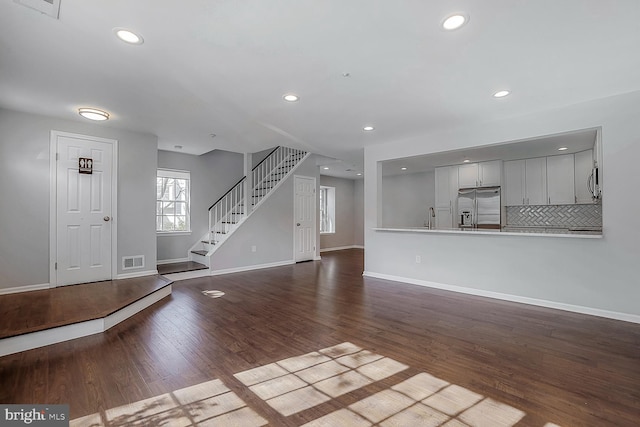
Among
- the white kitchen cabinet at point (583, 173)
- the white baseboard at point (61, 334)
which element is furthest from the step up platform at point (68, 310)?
the white kitchen cabinet at point (583, 173)

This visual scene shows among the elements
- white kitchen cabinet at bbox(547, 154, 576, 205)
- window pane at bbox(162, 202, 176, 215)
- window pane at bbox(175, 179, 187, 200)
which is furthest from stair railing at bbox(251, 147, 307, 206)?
white kitchen cabinet at bbox(547, 154, 576, 205)

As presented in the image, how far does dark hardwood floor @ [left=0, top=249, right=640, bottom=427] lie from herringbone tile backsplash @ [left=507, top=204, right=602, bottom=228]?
306 centimetres

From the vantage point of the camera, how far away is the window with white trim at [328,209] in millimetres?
10281

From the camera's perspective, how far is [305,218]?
767cm

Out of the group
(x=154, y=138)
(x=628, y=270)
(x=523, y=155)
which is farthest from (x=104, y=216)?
(x=523, y=155)

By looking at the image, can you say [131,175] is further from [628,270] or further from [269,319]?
[628,270]

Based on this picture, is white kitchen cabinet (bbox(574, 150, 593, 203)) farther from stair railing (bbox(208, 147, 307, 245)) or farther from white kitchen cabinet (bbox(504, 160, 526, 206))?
stair railing (bbox(208, 147, 307, 245))

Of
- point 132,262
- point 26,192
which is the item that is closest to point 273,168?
point 132,262

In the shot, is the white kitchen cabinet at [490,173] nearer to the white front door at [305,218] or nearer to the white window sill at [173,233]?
the white front door at [305,218]

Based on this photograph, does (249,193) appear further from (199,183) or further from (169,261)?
(169,261)

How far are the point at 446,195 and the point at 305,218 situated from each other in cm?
358

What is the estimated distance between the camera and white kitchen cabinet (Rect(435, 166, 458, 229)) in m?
7.12

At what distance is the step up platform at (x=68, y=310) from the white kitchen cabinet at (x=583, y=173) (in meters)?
7.37

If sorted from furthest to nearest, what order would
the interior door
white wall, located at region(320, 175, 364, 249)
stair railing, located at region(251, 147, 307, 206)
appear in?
white wall, located at region(320, 175, 364, 249) → stair railing, located at region(251, 147, 307, 206) → the interior door
